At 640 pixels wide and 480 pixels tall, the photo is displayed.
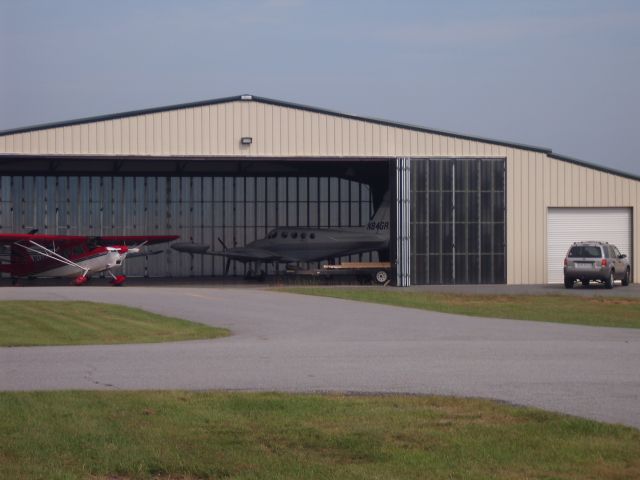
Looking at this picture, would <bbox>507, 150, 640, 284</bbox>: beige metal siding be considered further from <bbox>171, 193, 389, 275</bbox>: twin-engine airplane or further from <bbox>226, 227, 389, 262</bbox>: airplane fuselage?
<bbox>226, 227, 389, 262</bbox>: airplane fuselage

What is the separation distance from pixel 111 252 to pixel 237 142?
25.2 feet

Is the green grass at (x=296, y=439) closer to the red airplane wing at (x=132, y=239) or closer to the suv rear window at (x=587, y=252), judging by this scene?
the suv rear window at (x=587, y=252)

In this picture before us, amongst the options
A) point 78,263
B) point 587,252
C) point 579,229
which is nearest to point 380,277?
point 579,229

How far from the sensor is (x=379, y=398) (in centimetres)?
1059

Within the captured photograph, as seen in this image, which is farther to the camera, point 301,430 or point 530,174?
point 530,174

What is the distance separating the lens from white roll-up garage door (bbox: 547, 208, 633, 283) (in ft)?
124

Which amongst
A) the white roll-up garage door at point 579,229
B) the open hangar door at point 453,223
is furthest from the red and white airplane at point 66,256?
the white roll-up garage door at point 579,229

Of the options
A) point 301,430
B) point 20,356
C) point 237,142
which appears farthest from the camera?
point 237,142

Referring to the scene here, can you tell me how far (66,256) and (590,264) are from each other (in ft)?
69.0

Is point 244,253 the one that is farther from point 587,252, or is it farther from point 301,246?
point 587,252

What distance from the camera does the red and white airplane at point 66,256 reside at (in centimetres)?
3831

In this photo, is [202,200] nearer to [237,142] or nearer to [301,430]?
[237,142]

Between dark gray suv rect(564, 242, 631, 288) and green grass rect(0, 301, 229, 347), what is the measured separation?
18163 mm

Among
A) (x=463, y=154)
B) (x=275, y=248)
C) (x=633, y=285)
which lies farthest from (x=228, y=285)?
(x=633, y=285)
